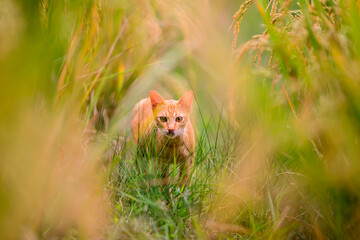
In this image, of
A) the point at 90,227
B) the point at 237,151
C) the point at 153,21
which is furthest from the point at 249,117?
the point at 90,227

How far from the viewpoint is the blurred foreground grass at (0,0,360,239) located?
86 cm

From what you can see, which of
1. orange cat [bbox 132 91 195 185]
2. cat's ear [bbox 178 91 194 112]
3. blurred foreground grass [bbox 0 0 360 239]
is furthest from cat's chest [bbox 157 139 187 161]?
blurred foreground grass [bbox 0 0 360 239]

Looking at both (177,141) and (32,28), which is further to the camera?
(177,141)

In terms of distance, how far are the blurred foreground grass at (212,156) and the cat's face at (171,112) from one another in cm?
50

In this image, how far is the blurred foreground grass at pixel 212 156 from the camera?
0.86 meters

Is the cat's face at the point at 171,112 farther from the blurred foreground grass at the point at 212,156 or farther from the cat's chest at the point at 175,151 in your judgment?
the blurred foreground grass at the point at 212,156

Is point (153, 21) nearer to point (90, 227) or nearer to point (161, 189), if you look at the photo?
point (161, 189)

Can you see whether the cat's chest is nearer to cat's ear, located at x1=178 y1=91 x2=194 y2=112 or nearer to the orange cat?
the orange cat

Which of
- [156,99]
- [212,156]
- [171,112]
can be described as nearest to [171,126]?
[171,112]

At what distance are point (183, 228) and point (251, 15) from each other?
2666mm

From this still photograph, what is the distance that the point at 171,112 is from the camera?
7.63 ft

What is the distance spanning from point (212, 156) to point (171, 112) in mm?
621

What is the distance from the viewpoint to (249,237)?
132 centimetres

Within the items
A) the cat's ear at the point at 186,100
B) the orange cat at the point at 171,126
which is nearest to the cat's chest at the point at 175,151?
the orange cat at the point at 171,126
